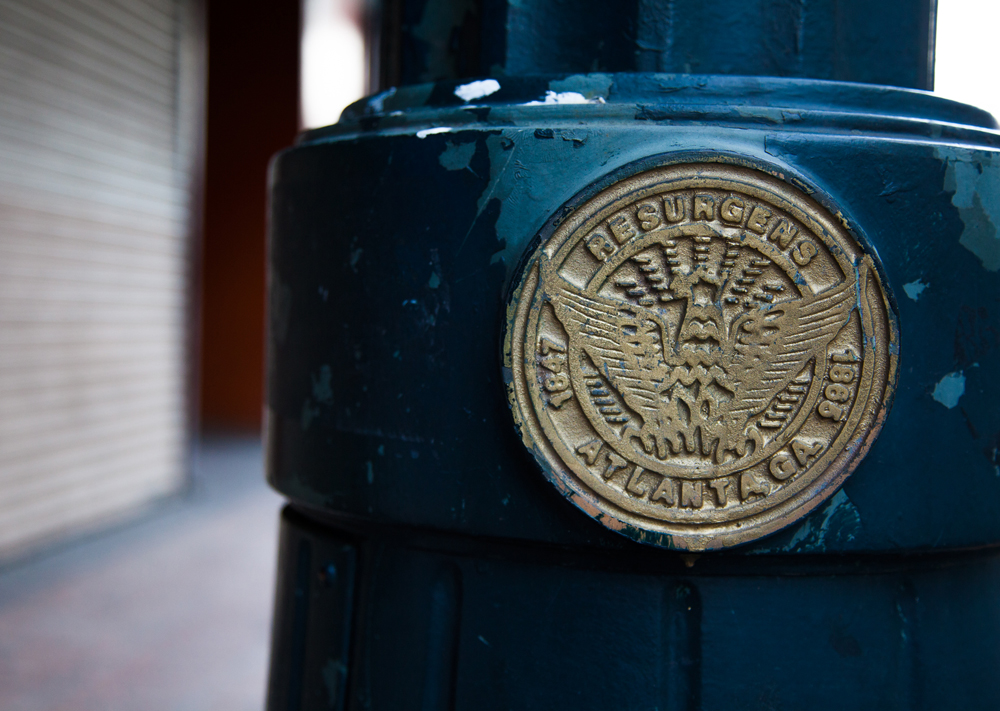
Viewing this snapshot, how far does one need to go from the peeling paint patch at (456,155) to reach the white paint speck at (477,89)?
0.11 metres

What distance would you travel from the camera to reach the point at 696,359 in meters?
1.00

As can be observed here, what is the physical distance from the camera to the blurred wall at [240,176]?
336 inches

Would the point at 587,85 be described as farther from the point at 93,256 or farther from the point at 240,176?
the point at 240,176

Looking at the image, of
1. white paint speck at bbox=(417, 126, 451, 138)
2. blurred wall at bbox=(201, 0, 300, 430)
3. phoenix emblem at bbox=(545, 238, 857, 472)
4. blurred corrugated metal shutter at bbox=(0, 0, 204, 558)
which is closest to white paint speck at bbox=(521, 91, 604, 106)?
white paint speck at bbox=(417, 126, 451, 138)

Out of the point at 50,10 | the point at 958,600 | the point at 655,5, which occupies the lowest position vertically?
the point at 958,600

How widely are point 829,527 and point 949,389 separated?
0.24m

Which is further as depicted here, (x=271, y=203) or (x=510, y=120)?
(x=271, y=203)

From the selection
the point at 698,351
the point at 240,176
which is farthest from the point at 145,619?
the point at 240,176

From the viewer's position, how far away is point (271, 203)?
4.33 feet

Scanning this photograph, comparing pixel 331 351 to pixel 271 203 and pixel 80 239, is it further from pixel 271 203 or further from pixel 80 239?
pixel 80 239

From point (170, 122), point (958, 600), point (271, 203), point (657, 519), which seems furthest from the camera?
point (170, 122)

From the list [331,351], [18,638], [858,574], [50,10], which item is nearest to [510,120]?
[331,351]

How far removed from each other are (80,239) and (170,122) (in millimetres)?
1178

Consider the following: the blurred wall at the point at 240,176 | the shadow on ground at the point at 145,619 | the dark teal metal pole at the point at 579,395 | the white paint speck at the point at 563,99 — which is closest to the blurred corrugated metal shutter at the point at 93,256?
the shadow on ground at the point at 145,619
